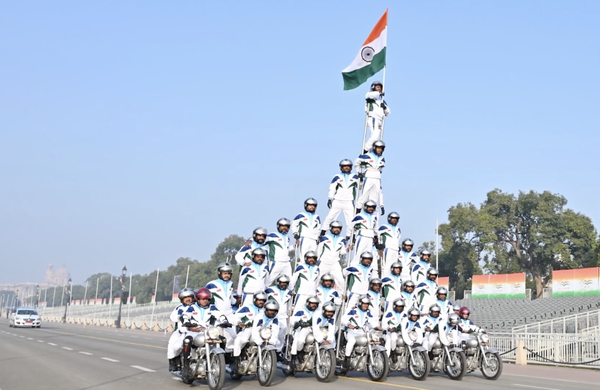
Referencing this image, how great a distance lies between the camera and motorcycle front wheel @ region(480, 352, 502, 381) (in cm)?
1586

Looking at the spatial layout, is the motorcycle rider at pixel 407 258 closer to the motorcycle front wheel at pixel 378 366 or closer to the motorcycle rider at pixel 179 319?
the motorcycle front wheel at pixel 378 366

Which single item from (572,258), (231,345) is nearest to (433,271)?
(231,345)

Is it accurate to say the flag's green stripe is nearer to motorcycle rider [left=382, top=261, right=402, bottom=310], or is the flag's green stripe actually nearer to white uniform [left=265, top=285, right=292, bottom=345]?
motorcycle rider [left=382, top=261, right=402, bottom=310]

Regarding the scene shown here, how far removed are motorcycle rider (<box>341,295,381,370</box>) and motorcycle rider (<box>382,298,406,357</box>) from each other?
0.39 m

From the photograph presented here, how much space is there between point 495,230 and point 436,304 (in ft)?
195

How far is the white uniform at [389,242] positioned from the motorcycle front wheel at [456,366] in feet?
15.9

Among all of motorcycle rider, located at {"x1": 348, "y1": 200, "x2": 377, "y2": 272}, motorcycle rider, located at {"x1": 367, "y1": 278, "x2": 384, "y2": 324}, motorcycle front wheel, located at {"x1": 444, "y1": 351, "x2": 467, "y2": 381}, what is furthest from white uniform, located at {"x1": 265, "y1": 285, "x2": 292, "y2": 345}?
motorcycle rider, located at {"x1": 348, "y1": 200, "x2": 377, "y2": 272}

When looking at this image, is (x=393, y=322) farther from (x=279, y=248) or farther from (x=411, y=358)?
(x=279, y=248)

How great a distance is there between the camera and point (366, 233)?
20094 mm

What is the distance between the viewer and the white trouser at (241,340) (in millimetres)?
13016

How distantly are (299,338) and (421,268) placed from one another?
6.23m

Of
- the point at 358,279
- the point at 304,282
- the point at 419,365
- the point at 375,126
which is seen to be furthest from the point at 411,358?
the point at 375,126

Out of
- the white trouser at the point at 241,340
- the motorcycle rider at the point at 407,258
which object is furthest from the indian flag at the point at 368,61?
the white trouser at the point at 241,340

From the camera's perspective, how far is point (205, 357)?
1246 centimetres
